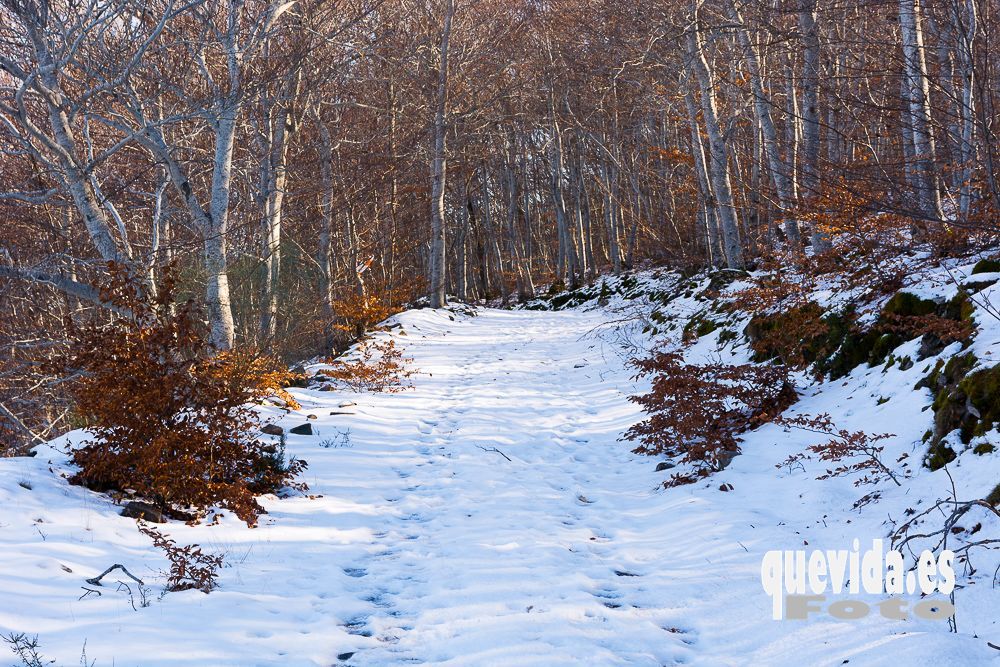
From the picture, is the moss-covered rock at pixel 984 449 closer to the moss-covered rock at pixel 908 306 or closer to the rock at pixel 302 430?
the moss-covered rock at pixel 908 306

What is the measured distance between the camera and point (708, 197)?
53.3 feet

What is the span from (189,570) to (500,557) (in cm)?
193

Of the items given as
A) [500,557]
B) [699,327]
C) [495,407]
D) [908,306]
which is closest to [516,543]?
[500,557]

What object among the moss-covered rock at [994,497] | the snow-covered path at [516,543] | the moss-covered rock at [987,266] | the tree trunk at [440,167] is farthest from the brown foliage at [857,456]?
the tree trunk at [440,167]

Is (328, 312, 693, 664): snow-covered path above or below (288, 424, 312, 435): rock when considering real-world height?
below

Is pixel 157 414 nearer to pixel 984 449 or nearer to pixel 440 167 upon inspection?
pixel 984 449

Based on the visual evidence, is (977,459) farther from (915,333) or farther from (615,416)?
(615,416)

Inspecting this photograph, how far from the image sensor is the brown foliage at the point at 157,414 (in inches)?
205

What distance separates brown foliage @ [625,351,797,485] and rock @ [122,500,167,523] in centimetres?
437

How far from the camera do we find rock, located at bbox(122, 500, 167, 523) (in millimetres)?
4926

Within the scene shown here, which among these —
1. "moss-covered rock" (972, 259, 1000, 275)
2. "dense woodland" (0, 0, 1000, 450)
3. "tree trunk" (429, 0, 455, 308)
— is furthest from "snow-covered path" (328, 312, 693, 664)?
"tree trunk" (429, 0, 455, 308)

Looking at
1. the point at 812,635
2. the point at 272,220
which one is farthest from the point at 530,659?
the point at 272,220

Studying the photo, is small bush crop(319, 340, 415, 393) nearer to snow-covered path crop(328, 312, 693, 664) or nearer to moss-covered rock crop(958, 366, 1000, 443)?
snow-covered path crop(328, 312, 693, 664)

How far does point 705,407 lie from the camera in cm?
688
